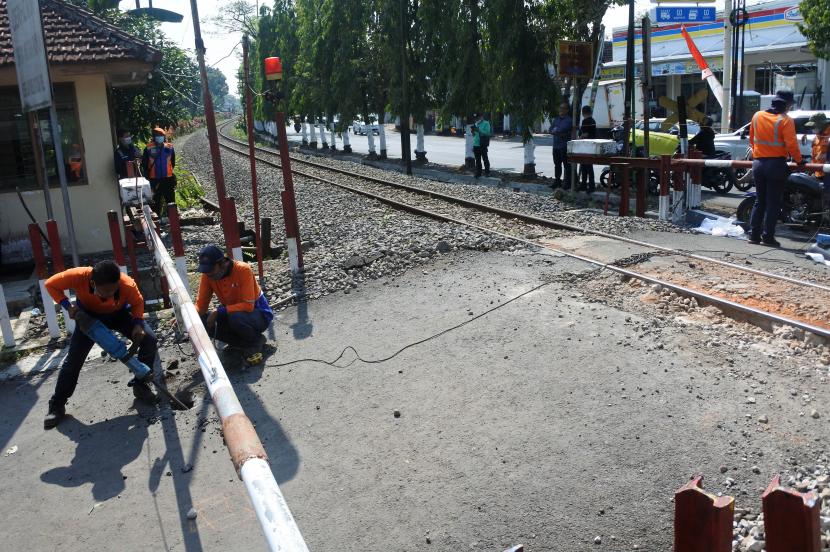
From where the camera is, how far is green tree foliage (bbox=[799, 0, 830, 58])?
870 inches

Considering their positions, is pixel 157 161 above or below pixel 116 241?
above

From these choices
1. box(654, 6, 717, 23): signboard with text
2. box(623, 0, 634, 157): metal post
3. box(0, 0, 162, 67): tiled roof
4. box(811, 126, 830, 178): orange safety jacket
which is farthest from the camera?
box(654, 6, 717, 23): signboard with text

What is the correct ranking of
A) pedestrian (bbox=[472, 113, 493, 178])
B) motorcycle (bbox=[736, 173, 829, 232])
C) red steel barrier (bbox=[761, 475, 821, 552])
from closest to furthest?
red steel barrier (bbox=[761, 475, 821, 552]) < motorcycle (bbox=[736, 173, 829, 232]) < pedestrian (bbox=[472, 113, 493, 178])

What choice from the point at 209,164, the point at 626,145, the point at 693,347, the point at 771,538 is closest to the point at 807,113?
the point at 626,145

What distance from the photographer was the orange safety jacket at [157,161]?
46.1ft

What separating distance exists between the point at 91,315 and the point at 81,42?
7.38m

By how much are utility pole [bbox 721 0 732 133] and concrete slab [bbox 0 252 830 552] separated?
1966 centimetres

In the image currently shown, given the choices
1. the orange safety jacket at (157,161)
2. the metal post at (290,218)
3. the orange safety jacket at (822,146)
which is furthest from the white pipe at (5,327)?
the orange safety jacket at (822,146)

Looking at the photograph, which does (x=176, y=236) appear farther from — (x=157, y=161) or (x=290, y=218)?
(x=157, y=161)

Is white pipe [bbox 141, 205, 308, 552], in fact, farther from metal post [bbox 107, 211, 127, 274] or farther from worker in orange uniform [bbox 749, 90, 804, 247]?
worker in orange uniform [bbox 749, 90, 804, 247]

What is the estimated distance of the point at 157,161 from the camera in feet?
46.2

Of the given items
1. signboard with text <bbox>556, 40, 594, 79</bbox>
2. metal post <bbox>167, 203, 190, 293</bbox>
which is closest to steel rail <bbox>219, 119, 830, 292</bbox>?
signboard with text <bbox>556, 40, 594, 79</bbox>

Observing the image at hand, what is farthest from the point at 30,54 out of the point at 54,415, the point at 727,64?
the point at 727,64

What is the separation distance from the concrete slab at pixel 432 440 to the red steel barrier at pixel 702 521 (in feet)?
4.62
